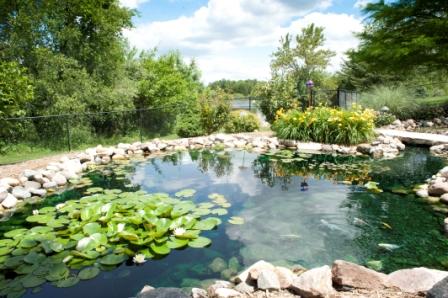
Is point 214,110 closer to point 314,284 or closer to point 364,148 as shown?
point 364,148

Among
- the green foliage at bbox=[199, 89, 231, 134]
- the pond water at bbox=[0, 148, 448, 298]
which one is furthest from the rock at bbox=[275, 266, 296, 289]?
the green foliage at bbox=[199, 89, 231, 134]

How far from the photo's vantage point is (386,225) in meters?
→ 3.43

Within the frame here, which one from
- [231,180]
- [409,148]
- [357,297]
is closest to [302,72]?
[409,148]

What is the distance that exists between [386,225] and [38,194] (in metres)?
4.73

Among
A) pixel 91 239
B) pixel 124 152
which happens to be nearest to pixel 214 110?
pixel 124 152

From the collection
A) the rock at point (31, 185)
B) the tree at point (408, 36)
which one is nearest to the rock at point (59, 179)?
the rock at point (31, 185)

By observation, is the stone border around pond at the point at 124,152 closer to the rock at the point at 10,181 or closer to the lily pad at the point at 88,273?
the rock at the point at 10,181

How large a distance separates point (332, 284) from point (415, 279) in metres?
0.52

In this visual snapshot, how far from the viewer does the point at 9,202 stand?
4.31m

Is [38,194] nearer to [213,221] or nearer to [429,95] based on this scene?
[213,221]

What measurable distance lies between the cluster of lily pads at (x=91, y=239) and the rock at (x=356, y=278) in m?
1.29

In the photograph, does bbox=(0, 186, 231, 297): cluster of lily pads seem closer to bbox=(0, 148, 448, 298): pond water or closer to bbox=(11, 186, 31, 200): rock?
bbox=(0, 148, 448, 298): pond water

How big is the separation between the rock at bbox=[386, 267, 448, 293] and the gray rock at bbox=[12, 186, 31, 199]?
4.73 metres

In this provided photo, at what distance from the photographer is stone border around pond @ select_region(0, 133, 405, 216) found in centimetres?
479
